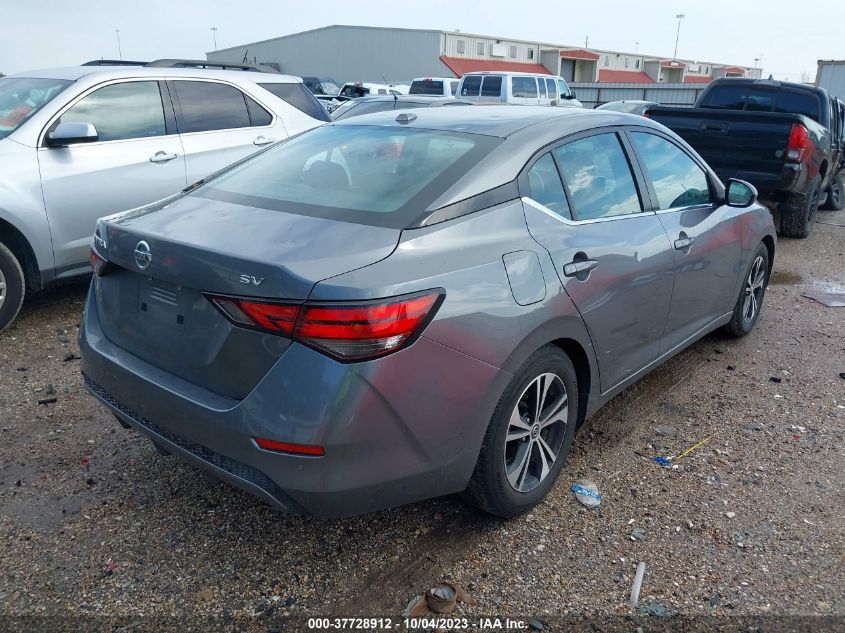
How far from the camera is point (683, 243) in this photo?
3.78 metres

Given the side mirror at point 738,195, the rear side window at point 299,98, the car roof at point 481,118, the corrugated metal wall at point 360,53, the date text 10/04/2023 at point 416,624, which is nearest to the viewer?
the date text 10/04/2023 at point 416,624

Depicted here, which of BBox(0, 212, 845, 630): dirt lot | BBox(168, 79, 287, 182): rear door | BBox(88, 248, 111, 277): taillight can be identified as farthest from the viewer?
BBox(168, 79, 287, 182): rear door

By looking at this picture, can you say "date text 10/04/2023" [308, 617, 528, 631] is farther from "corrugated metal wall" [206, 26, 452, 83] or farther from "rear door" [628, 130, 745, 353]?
"corrugated metal wall" [206, 26, 452, 83]

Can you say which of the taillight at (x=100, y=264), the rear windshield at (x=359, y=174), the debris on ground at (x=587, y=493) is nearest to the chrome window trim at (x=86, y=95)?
the rear windshield at (x=359, y=174)

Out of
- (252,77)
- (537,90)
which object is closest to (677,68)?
(537,90)

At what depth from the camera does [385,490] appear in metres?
2.39

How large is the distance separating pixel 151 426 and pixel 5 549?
31.6 inches

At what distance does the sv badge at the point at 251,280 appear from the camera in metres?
2.21

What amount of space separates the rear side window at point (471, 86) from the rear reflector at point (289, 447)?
20577mm

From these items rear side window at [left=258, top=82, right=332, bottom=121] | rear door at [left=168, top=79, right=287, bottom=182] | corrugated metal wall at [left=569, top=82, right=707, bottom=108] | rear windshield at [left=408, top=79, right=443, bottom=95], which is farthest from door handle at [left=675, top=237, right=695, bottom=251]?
corrugated metal wall at [left=569, top=82, right=707, bottom=108]

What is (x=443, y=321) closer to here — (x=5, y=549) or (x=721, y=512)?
(x=721, y=512)

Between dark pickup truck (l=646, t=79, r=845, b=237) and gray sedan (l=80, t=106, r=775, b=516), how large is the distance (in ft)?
18.0

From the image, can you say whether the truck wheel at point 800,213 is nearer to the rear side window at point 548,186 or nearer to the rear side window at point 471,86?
the rear side window at point 548,186

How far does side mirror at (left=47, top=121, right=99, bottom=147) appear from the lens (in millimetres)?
4895
